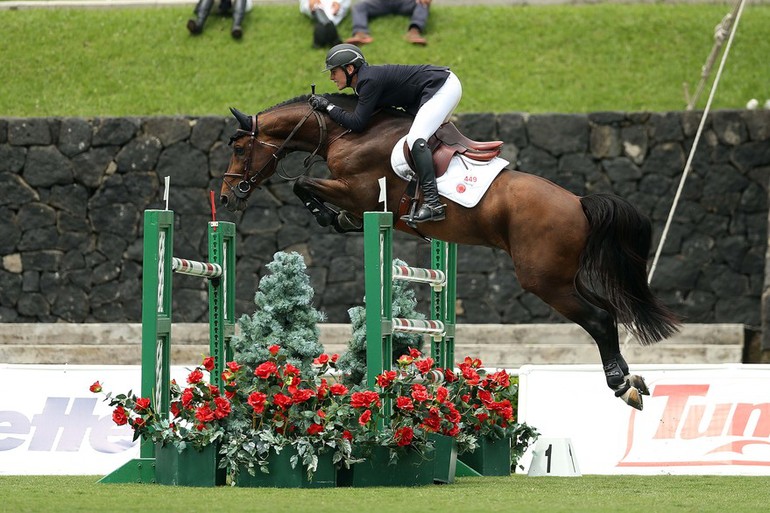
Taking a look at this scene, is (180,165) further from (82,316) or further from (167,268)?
(167,268)

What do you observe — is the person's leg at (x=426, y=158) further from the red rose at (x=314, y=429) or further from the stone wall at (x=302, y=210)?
the stone wall at (x=302, y=210)

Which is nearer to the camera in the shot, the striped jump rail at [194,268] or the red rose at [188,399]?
the red rose at [188,399]

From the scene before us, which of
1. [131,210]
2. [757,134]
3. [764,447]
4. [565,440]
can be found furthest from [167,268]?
[757,134]

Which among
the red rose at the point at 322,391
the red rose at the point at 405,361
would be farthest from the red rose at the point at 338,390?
the red rose at the point at 405,361

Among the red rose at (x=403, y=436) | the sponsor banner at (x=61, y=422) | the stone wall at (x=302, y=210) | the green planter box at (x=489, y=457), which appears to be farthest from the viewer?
the stone wall at (x=302, y=210)

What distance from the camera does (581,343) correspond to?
13.1 meters

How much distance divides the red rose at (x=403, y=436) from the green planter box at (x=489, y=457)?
3.86 ft

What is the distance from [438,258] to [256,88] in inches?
295

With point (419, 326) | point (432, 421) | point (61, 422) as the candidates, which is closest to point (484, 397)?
point (419, 326)

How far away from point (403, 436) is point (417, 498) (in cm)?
68

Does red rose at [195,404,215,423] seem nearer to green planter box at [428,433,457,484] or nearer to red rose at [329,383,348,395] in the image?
red rose at [329,383,348,395]

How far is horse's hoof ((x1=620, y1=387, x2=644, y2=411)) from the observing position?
741 cm

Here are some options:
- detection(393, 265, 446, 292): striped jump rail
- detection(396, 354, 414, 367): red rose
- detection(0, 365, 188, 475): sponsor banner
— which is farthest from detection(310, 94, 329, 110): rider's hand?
detection(0, 365, 188, 475): sponsor banner

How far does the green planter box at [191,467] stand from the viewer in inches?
278
